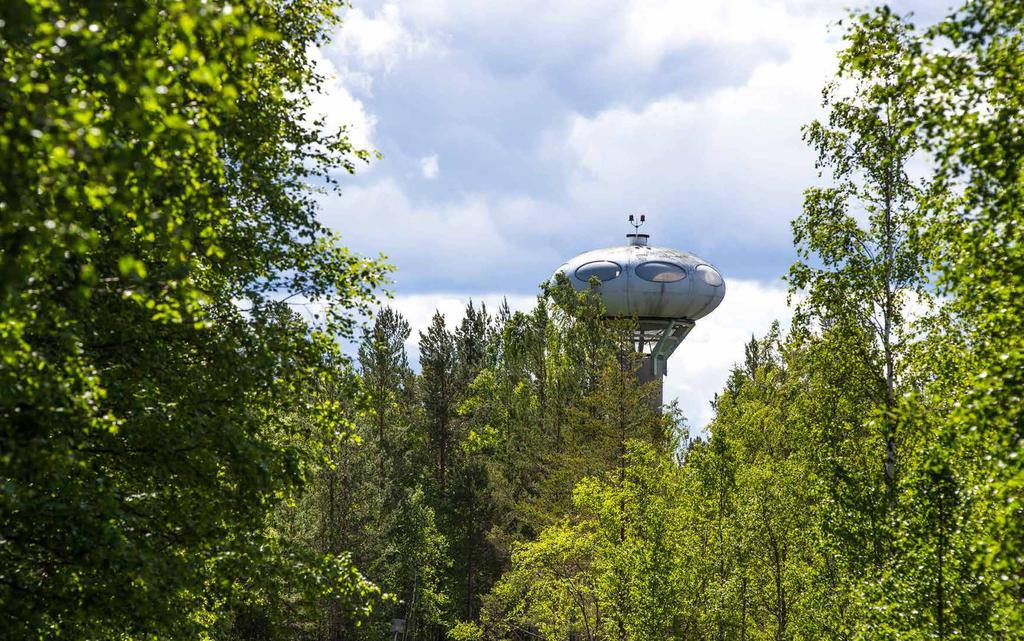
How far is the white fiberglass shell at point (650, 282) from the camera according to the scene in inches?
1967

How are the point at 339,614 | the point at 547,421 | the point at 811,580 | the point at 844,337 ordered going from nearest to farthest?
the point at 844,337, the point at 811,580, the point at 339,614, the point at 547,421

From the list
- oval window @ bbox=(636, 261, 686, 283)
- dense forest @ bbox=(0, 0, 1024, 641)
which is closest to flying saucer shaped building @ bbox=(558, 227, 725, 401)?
oval window @ bbox=(636, 261, 686, 283)

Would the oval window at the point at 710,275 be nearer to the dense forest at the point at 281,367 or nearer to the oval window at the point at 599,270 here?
the oval window at the point at 599,270

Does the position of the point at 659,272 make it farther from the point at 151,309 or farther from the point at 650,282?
the point at 151,309

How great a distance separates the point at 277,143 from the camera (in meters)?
8.79

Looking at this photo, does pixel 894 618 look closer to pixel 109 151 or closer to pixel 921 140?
pixel 921 140

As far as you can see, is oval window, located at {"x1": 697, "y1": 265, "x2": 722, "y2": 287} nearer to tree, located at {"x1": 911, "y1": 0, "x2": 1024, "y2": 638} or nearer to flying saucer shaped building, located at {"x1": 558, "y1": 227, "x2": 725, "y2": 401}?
flying saucer shaped building, located at {"x1": 558, "y1": 227, "x2": 725, "y2": 401}

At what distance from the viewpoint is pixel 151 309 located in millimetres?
6254

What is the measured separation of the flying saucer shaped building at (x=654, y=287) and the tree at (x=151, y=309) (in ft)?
133

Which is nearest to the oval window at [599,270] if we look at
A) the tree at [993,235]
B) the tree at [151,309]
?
the tree at [151,309]

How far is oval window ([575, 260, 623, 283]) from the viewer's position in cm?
4991

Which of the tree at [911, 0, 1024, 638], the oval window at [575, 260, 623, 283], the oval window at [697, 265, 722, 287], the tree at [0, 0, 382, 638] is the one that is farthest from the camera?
the oval window at [697, 265, 722, 287]

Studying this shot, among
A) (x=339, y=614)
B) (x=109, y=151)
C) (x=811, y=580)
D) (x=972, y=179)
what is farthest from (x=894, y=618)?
(x=339, y=614)

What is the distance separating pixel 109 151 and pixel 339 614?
1009 inches
